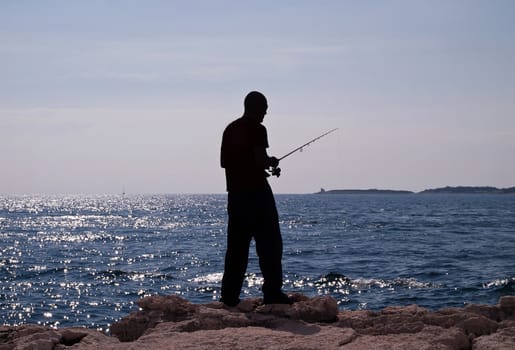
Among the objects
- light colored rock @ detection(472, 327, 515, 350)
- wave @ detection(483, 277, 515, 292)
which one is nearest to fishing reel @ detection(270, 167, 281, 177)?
light colored rock @ detection(472, 327, 515, 350)

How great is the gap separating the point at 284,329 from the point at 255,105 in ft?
6.97

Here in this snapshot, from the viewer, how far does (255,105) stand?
20.6 feet

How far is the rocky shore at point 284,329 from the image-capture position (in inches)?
Result: 191

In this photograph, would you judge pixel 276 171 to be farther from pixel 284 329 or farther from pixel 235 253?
pixel 284 329

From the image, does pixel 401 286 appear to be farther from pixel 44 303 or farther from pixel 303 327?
pixel 303 327

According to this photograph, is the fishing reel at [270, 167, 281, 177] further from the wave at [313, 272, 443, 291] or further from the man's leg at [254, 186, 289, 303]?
the wave at [313, 272, 443, 291]

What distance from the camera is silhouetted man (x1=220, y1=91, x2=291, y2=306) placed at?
625 cm

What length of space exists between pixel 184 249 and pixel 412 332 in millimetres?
28034

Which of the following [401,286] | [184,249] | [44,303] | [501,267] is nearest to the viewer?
[44,303]

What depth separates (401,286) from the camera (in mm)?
18875

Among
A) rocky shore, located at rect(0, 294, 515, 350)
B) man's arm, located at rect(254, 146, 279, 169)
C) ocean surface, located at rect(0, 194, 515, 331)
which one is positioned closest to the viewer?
rocky shore, located at rect(0, 294, 515, 350)

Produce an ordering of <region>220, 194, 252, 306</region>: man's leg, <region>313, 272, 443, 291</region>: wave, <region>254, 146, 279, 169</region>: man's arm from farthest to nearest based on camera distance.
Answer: <region>313, 272, 443, 291</region>: wave → <region>220, 194, 252, 306</region>: man's leg → <region>254, 146, 279, 169</region>: man's arm

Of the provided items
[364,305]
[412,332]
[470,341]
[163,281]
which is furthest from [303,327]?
[163,281]

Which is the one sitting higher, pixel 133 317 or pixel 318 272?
pixel 133 317
